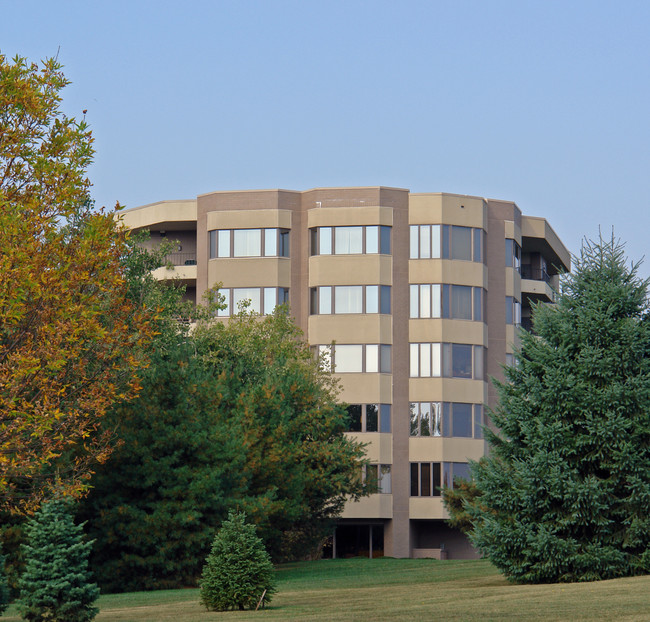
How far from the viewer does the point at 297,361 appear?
158 feet

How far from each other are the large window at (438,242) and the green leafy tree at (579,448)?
36766 millimetres

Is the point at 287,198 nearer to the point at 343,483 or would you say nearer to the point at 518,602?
the point at 343,483

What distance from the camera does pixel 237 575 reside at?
22406 millimetres

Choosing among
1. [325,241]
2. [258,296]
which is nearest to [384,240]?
[325,241]

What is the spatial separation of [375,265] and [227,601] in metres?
40.9

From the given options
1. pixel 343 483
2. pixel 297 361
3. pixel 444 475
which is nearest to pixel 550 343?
pixel 343 483

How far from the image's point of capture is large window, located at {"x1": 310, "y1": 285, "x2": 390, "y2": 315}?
2450 inches

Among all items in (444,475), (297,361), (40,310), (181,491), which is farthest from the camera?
(444,475)

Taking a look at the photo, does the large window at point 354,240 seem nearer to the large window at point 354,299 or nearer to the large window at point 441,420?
the large window at point 354,299

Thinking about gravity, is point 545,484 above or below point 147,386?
below

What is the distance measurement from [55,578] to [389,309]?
43507 mm

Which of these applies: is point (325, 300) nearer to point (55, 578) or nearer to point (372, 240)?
point (372, 240)

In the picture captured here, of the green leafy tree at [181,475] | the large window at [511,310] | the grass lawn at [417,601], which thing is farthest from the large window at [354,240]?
the grass lawn at [417,601]

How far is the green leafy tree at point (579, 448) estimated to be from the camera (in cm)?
2442
